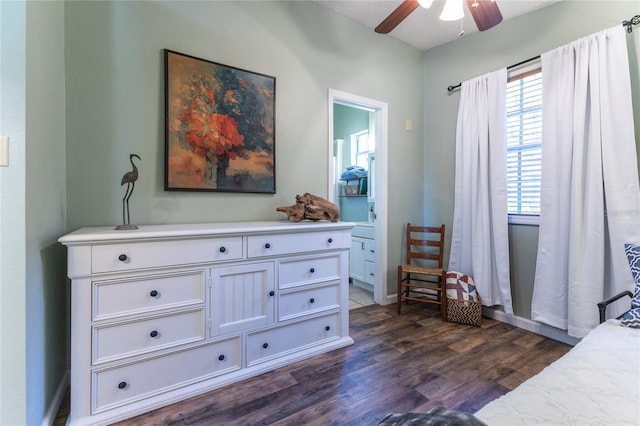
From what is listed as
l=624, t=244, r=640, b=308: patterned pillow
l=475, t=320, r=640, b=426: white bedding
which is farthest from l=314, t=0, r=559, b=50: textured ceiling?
l=475, t=320, r=640, b=426: white bedding

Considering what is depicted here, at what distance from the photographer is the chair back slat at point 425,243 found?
3141 mm

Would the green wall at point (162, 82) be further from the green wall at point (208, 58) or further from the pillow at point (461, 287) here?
the pillow at point (461, 287)

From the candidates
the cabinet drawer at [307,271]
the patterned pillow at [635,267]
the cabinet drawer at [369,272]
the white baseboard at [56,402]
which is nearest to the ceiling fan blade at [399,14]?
the cabinet drawer at [307,271]

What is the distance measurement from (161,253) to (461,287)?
2644 mm

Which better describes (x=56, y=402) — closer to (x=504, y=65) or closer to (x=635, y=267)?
(x=635, y=267)

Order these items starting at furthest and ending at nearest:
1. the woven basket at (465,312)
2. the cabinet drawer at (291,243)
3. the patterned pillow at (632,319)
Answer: the woven basket at (465,312) < the cabinet drawer at (291,243) < the patterned pillow at (632,319)

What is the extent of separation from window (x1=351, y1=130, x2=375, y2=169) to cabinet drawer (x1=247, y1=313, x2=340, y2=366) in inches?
104

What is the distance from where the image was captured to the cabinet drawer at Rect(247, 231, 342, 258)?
1911 millimetres

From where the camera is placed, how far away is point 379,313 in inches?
118

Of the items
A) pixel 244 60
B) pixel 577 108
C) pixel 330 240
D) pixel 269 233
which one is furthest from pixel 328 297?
pixel 577 108

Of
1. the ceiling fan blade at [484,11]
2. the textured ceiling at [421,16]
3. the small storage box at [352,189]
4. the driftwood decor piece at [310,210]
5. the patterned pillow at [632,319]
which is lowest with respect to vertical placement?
the patterned pillow at [632,319]

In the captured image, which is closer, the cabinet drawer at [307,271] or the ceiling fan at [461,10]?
Result: the ceiling fan at [461,10]

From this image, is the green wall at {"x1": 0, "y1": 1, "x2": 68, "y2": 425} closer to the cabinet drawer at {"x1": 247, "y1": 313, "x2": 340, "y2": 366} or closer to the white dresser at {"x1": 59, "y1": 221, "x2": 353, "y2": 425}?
the white dresser at {"x1": 59, "y1": 221, "x2": 353, "y2": 425}

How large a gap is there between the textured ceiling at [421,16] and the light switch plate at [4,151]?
258 centimetres
